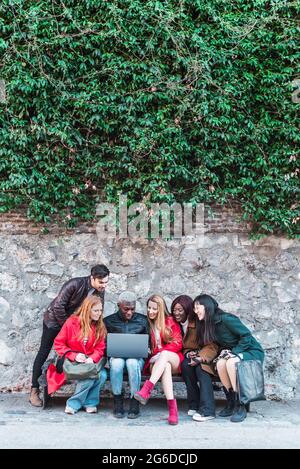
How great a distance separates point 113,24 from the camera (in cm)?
644

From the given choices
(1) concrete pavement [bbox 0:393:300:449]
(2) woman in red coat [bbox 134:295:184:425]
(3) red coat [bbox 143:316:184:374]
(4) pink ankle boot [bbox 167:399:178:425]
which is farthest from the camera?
(3) red coat [bbox 143:316:184:374]

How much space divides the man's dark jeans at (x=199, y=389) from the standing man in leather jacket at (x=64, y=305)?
1292 mm

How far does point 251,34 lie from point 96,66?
6.60 ft

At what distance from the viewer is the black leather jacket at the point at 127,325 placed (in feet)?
18.9

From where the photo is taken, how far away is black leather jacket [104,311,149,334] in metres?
5.75

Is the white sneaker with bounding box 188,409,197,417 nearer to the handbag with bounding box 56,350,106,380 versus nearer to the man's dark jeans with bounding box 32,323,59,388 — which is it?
the handbag with bounding box 56,350,106,380

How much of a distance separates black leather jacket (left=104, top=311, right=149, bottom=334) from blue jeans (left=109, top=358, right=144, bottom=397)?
12.8 inches

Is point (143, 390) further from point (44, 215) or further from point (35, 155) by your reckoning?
point (35, 155)

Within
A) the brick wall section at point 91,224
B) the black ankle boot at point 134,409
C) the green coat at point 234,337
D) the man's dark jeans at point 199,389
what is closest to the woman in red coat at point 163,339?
Answer: the man's dark jeans at point 199,389

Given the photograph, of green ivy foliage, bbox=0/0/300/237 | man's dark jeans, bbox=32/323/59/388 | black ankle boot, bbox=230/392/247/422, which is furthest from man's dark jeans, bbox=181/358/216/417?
green ivy foliage, bbox=0/0/300/237

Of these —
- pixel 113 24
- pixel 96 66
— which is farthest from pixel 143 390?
pixel 113 24

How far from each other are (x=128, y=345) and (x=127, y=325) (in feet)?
0.90

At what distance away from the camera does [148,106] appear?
6.55 m

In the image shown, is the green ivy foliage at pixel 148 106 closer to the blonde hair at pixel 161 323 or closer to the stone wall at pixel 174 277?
the stone wall at pixel 174 277
